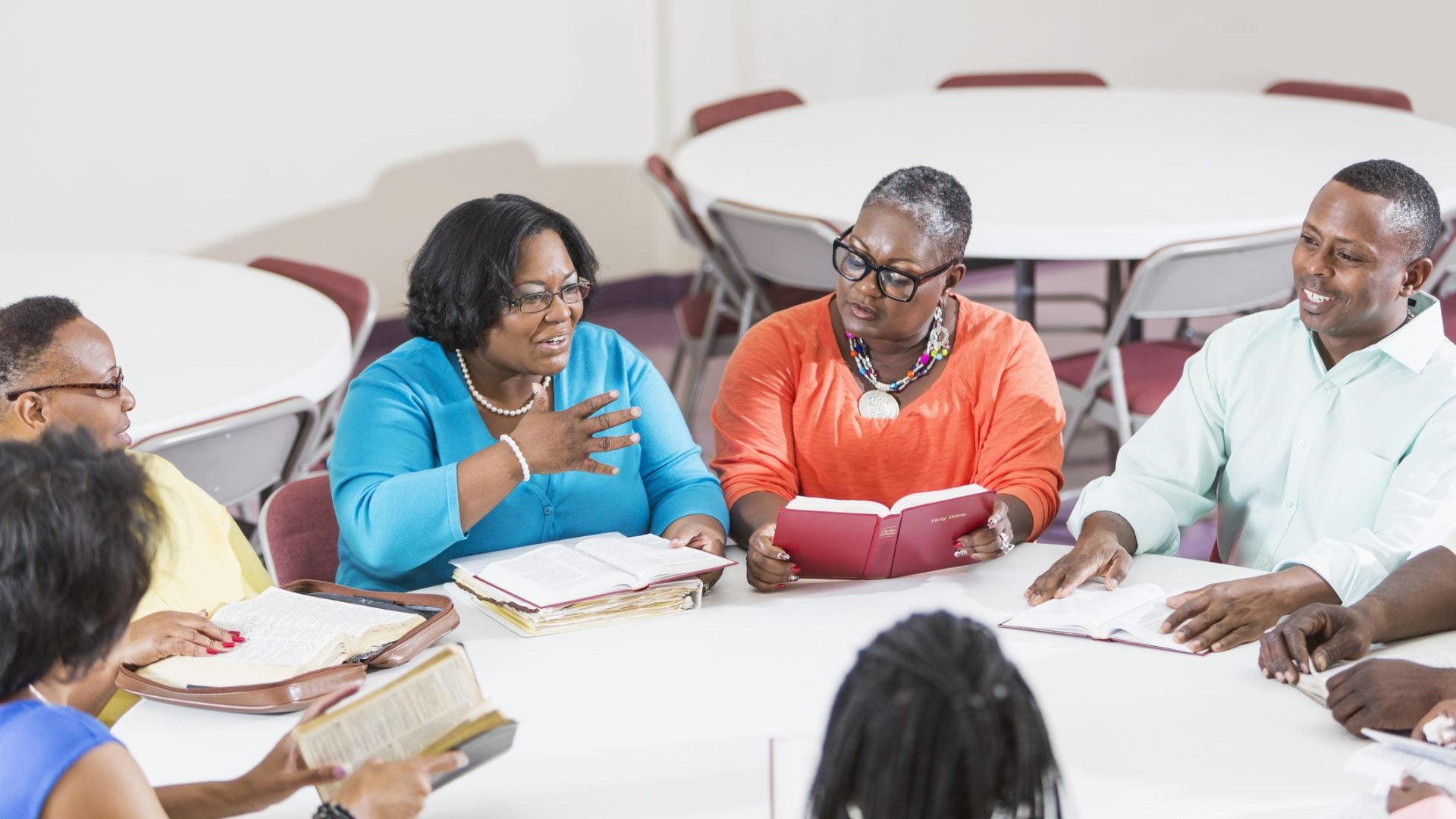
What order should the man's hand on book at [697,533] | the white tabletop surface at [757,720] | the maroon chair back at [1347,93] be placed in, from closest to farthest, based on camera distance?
1. the white tabletop surface at [757,720]
2. the man's hand on book at [697,533]
3. the maroon chair back at [1347,93]

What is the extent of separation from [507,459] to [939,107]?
346 centimetres

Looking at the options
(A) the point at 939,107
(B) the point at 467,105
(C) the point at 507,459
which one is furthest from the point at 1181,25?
(C) the point at 507,459

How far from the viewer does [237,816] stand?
1491mm

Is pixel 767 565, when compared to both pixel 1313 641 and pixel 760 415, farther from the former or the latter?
pixel 1313 641

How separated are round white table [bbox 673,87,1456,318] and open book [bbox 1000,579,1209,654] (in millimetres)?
1573

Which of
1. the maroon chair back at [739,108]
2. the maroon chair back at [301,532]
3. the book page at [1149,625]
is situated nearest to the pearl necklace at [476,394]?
the maroon chair back at [301,532]

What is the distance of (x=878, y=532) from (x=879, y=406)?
0.50 meters

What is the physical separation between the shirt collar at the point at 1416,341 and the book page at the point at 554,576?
45.6 inches

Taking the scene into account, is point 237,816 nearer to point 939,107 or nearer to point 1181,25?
point 939,107

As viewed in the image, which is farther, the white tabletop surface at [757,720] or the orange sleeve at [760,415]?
the orange sleeve at [760,415]

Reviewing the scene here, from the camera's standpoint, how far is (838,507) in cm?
203

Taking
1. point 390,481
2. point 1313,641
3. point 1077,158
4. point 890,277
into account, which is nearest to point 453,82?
point 1077,158

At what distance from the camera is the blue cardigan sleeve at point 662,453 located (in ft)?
7.94

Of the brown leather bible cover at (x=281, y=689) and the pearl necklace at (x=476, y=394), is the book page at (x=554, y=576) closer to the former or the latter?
the brown leather bible cover at (x=281, y=689)
